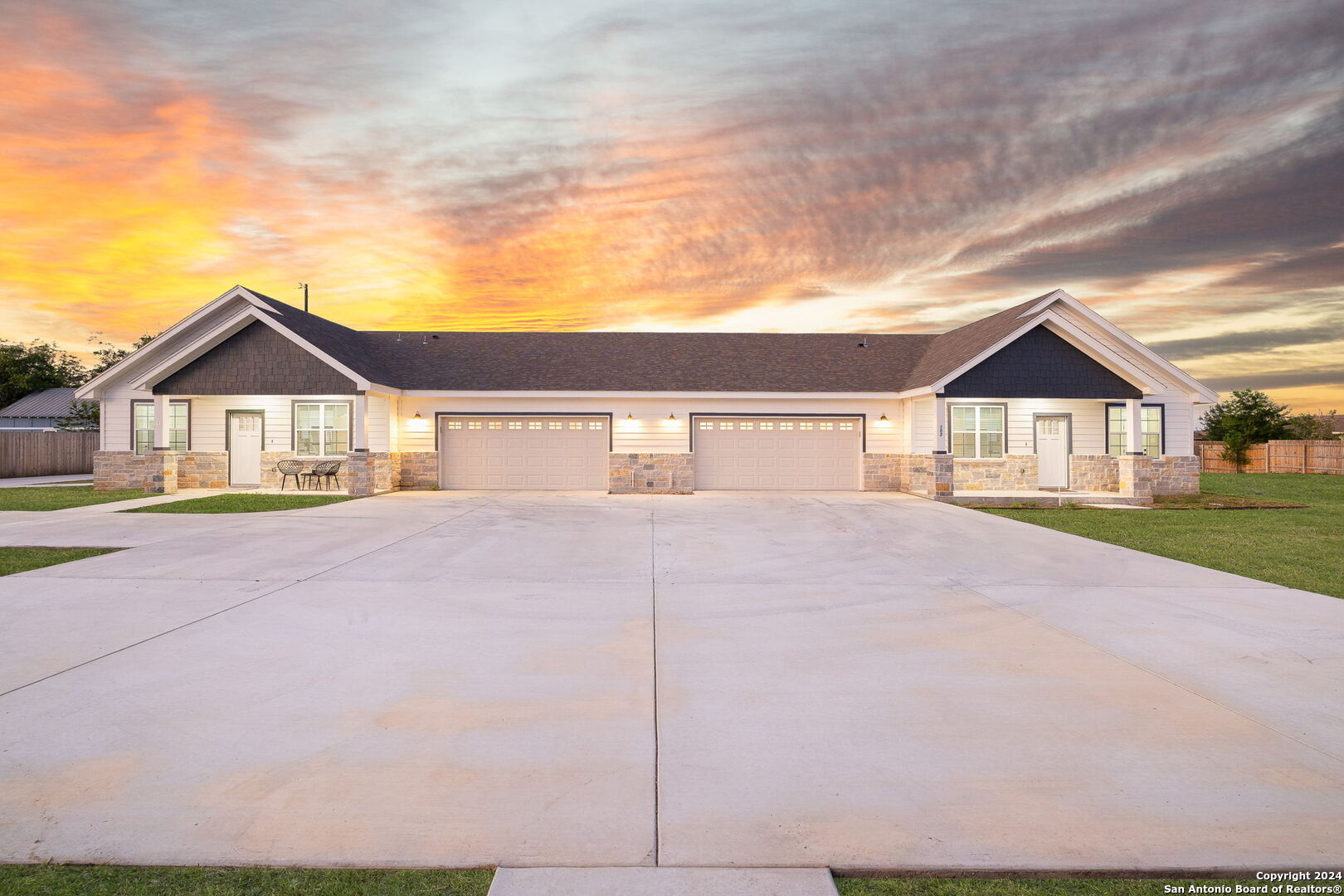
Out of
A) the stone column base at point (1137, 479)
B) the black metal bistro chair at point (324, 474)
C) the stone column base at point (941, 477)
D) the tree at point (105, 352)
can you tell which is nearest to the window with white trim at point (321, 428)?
the black metal bistro chair at point (324, 474)

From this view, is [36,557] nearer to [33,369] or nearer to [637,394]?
[637,394]

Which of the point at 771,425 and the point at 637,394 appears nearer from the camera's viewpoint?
the point at 637,394

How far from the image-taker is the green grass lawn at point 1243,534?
8.88 metres

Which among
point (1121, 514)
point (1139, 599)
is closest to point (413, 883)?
point (1139, 599)

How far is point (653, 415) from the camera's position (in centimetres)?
2148

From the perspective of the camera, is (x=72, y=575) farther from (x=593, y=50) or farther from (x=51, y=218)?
(x=51, y=218)

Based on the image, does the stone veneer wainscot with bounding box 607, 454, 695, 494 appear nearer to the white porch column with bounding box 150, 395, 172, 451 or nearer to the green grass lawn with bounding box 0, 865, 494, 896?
the white porch column with bounding box 150, 395, 172, 451

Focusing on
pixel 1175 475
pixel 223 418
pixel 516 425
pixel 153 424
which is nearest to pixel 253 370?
pixel 223 418

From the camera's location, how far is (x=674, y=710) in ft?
13.6

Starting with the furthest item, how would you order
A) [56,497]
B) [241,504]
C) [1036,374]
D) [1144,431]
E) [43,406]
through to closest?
1. [43,406]
2. [1144,431]
3. [1036,374]
4. [56,497]
5. [241,504]

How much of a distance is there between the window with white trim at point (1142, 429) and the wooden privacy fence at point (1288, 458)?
19426mm

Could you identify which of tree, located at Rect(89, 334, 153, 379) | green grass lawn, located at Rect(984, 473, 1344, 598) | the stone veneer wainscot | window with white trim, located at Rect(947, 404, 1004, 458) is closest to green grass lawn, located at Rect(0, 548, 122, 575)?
the stone veneer wainscot

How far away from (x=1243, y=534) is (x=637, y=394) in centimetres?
1534

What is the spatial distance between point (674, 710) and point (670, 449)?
17.4m
